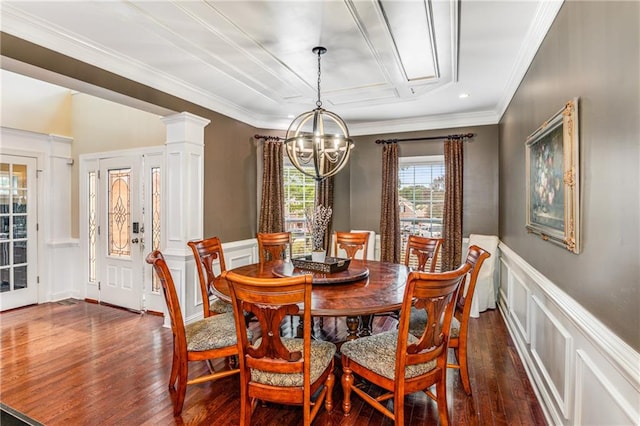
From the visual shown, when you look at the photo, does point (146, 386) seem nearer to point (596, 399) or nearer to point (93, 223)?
point (596, 399)

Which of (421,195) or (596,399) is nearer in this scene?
(596,399)

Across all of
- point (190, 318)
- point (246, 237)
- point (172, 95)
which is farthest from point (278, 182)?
point (190, 318)

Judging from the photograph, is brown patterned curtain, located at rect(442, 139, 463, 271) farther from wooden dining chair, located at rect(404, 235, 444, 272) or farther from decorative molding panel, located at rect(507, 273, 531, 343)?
wooden dining chair, located at rect(404, 235, 444, 272)

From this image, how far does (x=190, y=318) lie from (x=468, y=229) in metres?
3.97

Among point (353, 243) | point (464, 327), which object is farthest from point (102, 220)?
point (464, 327)

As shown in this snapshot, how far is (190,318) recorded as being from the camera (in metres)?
4.02

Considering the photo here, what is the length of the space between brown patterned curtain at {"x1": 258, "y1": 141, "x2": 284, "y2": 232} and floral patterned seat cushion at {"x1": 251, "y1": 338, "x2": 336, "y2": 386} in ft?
9.67

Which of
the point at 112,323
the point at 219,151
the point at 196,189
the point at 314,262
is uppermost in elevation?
the point at 219,151

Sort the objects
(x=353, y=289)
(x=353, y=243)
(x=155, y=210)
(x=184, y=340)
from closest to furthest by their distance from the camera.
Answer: (x=184, y=340), (x=353, y=289), (x=353, y=243), (x=155, y=210)

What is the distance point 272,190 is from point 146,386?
9.89ft

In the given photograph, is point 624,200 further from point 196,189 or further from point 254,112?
point 254,112

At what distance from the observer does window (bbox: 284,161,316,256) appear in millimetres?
5492

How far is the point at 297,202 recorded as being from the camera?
554cm

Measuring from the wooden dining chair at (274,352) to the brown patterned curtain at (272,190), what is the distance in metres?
3.17
